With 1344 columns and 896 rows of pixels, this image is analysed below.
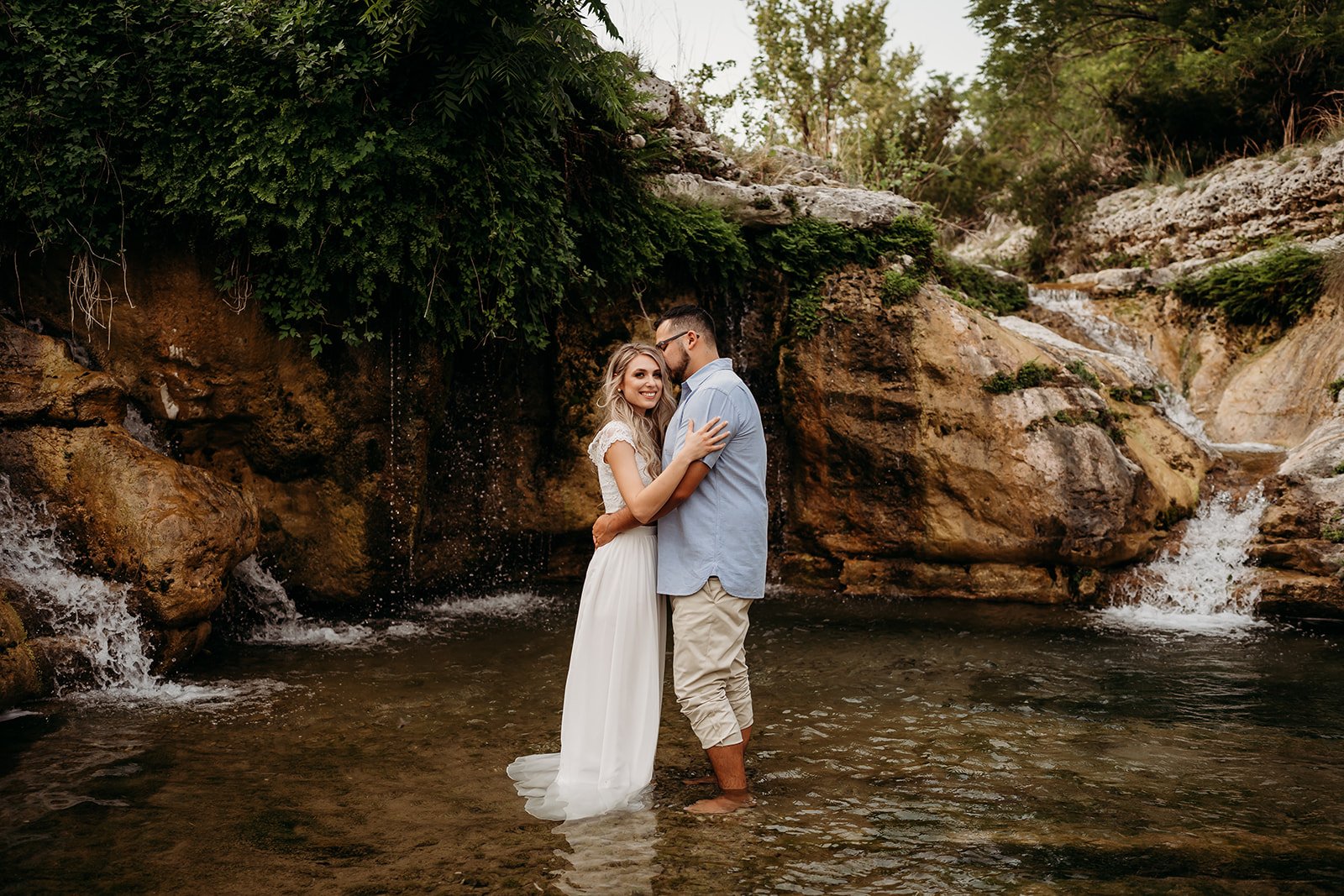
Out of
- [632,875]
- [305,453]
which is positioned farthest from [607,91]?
[632,875]

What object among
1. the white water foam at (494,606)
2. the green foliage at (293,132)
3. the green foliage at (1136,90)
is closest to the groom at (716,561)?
the green foliage at (293,132)

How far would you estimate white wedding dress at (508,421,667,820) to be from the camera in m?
4.45

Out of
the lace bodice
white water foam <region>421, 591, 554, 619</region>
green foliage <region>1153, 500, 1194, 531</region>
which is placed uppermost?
the lace bodice

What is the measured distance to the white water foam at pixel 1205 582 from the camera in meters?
8.75

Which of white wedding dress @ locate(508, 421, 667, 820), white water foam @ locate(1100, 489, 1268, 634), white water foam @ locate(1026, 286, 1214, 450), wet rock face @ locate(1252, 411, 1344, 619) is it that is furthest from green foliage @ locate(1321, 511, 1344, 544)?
white wedding dress @ locate(508, 421, 667, 820)

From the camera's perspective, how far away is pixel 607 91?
24.7 feet

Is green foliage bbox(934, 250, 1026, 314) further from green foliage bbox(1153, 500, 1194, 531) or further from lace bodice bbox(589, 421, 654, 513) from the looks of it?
lace bodice bbox(589, 421, 654, 513)

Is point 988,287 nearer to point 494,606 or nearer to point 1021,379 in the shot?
point 1021,379

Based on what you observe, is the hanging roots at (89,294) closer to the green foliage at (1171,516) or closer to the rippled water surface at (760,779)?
the rippled water surface at (760,779)

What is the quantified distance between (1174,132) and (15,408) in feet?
63.1

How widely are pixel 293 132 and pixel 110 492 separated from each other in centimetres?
287

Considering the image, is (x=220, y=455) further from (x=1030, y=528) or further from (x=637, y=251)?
(x=1030, y=528)

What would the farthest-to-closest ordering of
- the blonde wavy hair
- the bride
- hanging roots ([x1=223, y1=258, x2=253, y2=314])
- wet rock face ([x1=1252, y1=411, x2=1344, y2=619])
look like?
wet rock face ([x1=1252, y1=411, x2=1344, y2=619]), hanging roots ([x1=223, y1=258, x2=253, y2=314]), the blonde wavy hair, the bride

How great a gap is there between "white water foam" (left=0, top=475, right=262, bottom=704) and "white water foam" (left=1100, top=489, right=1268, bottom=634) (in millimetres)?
7829
